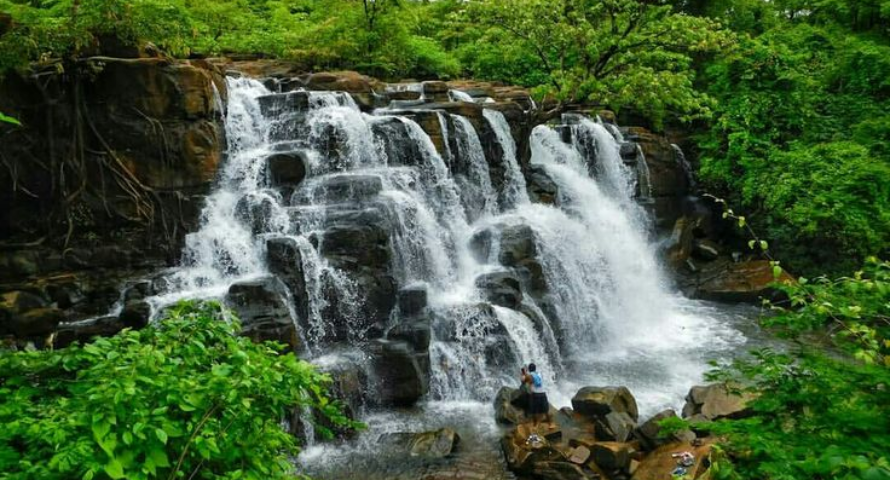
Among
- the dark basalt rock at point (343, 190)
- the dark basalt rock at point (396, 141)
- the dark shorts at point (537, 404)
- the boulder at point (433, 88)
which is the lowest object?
the dark shorts at point (537, 404)

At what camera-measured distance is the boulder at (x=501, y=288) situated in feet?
48.0

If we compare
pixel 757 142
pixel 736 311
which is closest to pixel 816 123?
pixel 757 142

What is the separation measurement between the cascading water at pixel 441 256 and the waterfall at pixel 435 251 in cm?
4

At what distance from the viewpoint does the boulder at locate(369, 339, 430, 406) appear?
1216cm

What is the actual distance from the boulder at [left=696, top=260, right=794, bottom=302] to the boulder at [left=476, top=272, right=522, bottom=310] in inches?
379

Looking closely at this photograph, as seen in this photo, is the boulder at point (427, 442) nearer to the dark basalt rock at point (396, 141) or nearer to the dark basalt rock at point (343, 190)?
the dark basalt rock at point (343, 190)

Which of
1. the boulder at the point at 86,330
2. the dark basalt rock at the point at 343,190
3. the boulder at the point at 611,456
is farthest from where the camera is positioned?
the dark basalt rock at the point at 343,190

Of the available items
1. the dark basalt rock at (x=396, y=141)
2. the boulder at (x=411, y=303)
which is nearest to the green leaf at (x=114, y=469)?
the boulder at (x=411, y=303)

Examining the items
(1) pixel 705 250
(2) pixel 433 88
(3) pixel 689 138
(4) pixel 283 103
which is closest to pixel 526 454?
(4) pixel 283 103

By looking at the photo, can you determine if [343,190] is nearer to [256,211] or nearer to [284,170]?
[284,170]

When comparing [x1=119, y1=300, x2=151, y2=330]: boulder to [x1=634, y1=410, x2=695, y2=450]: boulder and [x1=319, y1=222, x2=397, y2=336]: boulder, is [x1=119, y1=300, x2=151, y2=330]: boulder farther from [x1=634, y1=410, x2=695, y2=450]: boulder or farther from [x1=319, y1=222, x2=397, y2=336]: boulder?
[x1=634, y1=410, x2=695, y2=450]: boulder

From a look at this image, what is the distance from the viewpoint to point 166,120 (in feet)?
47.4

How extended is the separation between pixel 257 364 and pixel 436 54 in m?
26.0

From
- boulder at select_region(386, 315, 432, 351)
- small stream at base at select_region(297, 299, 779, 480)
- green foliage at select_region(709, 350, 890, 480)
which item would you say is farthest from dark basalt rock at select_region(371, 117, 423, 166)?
green foliage at select_region(709, 350, 890, 480)
